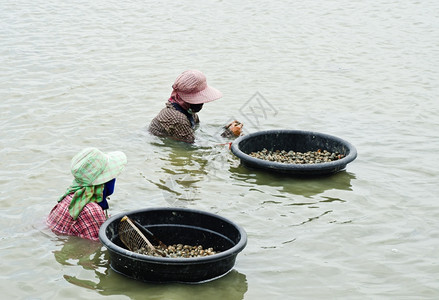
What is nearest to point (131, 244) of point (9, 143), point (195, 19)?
point (9, 143)

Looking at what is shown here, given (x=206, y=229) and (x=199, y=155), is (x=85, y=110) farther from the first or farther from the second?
(x=206, y=229)

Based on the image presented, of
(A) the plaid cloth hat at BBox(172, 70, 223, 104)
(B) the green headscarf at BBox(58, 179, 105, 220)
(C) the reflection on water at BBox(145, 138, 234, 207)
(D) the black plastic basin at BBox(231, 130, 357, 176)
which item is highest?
(A) the plaid cloth hat at BBox(172, 70, 223, 104)

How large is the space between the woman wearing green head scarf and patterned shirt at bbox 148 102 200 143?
204cm

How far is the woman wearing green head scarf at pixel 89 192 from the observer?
14.9 feet

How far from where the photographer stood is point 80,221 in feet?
Result: 15.3

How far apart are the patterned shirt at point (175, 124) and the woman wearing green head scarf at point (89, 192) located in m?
2.04

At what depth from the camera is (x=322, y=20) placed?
13.1 m

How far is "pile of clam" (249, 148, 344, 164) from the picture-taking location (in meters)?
6.30

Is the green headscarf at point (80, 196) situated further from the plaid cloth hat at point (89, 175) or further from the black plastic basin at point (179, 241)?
the black plastic basin at point (179, 241)

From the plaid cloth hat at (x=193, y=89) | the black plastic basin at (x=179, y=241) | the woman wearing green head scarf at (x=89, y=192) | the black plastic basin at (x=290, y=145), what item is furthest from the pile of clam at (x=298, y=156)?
the woman wearing green head scarf at (x=89, y=192)

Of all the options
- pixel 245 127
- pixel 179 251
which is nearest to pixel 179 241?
pixel 179 251

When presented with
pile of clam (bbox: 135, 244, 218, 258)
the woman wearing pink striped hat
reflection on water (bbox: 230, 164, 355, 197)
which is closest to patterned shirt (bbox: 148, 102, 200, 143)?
the woman wearing pink striped hat

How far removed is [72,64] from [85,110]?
7.00 feet

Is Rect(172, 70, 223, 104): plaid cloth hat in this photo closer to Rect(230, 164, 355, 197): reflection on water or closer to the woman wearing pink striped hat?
the woman wearing pink striped hat
